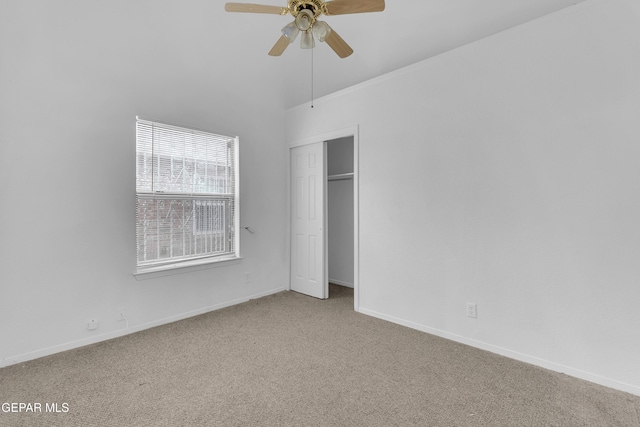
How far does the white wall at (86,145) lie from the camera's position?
2.28 metres

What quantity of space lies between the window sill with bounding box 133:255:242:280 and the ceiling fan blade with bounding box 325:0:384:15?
2.80 m

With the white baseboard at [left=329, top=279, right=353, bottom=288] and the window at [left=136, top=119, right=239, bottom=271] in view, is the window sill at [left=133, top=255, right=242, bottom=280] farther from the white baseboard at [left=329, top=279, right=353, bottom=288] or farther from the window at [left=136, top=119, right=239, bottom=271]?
the white baseboard at [left=329, top=279, right=353, bottom=288]

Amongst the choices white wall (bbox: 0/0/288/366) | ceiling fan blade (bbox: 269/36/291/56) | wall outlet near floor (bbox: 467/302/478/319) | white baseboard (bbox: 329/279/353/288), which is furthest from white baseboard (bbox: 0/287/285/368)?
ceiling fan blade (bbox: 269/36/291/56)

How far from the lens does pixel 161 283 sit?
3.08m

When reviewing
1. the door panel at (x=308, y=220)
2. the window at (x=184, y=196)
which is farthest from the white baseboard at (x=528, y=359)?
the window at (x=184, y=196)

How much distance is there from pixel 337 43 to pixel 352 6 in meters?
0.31

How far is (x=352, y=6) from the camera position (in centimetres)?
181

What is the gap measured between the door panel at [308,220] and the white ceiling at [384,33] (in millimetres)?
941

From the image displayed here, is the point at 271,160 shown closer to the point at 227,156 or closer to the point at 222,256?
the point at 227,156

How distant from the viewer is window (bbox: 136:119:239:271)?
302cm

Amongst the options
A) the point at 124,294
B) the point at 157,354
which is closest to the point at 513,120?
the point at 157,354

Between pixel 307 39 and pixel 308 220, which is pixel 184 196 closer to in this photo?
pixel 308 220

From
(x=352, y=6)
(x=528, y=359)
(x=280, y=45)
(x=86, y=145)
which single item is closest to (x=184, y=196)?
(x=86, y=145)

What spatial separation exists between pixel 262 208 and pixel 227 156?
2.72 ft
